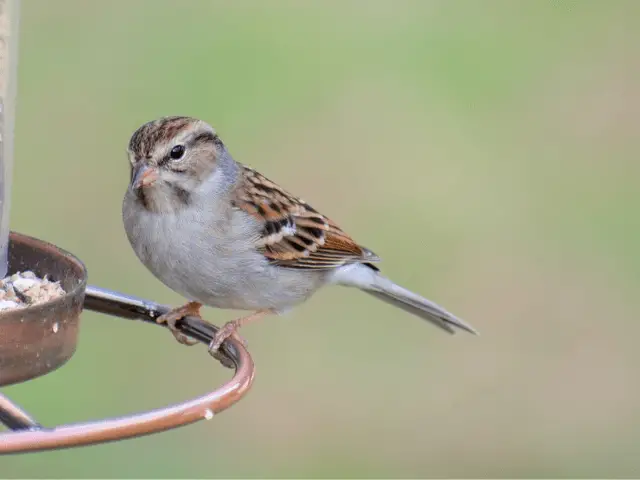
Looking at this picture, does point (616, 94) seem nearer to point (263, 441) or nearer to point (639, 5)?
point (639, 5)

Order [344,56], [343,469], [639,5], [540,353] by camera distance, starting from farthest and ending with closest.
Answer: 1. [639,5]
2. [344,56]
3. [540,353]
4. [343,469]

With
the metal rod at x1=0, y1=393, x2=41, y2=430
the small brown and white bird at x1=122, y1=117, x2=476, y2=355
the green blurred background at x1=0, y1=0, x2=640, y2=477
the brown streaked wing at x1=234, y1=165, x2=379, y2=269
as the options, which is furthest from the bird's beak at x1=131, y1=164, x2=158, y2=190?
the green blurred background at x1=0, y1=0, x2=640, y2=477

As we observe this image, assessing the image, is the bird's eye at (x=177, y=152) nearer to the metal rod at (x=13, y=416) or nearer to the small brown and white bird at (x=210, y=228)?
the small brown and white bird at (x=210, y=228)

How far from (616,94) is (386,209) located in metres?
1.99

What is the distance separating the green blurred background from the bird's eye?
81.5 inches

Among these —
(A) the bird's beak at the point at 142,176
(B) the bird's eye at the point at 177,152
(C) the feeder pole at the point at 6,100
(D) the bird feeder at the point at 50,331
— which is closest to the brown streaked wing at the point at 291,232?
(B) the bird's eye at the point at 177,152

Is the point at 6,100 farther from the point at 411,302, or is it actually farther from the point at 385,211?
the point at 385,211

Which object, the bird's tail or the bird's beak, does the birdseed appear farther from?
the bird's tail

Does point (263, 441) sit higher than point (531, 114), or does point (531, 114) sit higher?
point (531, 114)

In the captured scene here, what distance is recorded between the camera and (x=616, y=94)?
328 inches

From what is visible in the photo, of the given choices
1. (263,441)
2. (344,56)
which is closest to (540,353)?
(263,441)

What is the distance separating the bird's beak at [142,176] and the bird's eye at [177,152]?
0.07 m

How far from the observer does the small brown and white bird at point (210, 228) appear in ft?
11.8

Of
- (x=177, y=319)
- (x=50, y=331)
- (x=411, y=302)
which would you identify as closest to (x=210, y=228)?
(x=177, y=319)
